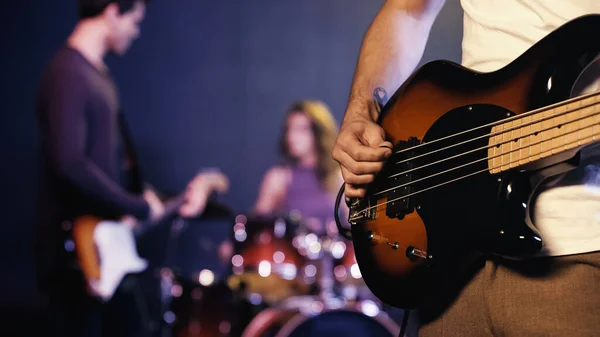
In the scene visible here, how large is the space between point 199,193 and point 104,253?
2.83 ft

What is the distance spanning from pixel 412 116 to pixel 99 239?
7.84ft

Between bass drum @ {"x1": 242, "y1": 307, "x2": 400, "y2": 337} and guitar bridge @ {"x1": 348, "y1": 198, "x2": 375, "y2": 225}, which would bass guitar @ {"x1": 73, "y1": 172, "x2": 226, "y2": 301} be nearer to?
bass drum @ {"x1": 242, "y1": 307, "x2": 400, "y2": 337}

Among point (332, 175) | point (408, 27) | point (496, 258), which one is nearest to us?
point (496, 258)

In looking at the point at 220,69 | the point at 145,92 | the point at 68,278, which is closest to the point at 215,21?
the point at 220,69

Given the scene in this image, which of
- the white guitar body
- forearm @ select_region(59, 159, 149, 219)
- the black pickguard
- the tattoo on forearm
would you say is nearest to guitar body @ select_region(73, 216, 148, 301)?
the white guitar body

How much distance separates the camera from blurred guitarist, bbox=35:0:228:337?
318cm

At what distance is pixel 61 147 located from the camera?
10.5 feet

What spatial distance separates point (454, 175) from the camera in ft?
3.62

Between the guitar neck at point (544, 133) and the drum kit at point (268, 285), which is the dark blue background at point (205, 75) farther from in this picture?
the guitar neck at point (544, 133)

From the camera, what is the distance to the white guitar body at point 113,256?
3277mm

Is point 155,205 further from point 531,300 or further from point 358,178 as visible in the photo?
point 531,300

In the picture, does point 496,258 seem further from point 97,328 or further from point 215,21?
point 215,21

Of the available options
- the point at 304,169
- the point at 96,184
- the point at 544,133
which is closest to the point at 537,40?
the point at 544,133

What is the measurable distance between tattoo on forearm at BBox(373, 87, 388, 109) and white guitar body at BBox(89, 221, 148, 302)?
2250mm
